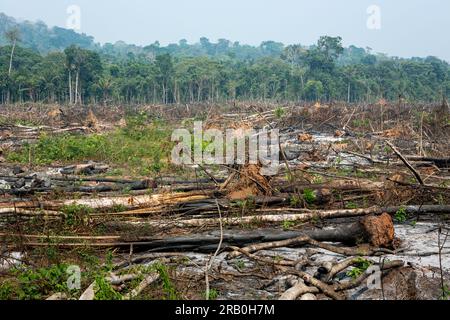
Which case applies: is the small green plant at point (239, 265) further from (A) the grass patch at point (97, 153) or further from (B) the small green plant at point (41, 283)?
(A) the grass patch at point (97, 153)

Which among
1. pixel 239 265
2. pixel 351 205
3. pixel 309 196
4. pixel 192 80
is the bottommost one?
pixel 239 265

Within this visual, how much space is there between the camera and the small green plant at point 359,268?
169 inches

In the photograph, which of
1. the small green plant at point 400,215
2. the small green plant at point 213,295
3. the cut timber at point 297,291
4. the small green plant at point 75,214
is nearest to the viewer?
the cut timber at point 297,291

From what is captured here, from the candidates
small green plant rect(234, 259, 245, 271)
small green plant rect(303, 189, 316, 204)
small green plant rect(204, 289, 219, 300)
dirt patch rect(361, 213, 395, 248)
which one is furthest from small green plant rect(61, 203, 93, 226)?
→ dirt patch rect(361, 213, 395, 248)

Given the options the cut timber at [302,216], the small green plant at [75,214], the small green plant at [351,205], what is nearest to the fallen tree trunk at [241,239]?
the small green plant at [75,214]

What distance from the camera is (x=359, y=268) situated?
175 inches

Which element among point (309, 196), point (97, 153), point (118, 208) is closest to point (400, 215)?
point (309, 196)

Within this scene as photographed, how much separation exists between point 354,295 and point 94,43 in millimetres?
159636

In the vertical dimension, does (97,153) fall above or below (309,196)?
below

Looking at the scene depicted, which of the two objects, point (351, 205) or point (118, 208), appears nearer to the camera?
point (118, 208)

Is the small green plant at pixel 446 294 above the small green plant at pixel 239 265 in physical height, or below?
above

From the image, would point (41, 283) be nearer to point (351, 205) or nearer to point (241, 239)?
point (241, 239)
